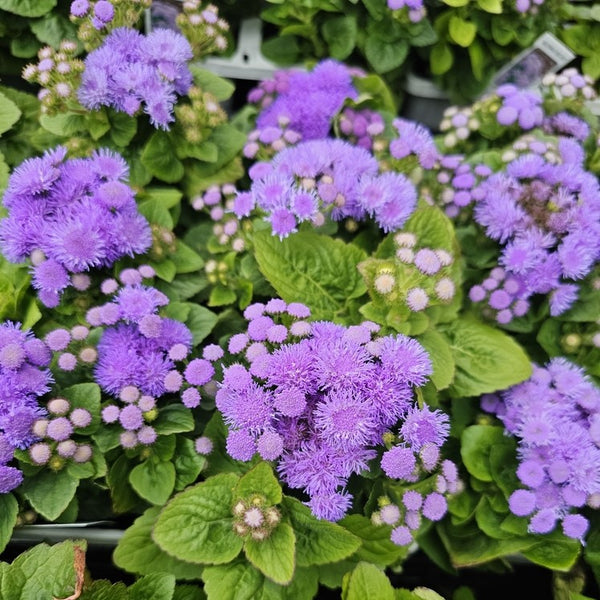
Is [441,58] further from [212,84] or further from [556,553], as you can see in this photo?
[556,553]

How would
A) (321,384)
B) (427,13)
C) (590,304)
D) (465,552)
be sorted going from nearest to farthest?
(321,384), (465,552), (590,304), (427,13)

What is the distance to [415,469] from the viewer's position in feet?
4.58

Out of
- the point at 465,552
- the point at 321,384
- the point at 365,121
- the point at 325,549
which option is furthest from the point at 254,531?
the point at 365,121

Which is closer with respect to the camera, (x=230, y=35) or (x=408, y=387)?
(x=408, y=387)

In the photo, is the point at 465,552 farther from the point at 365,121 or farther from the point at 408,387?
the point at 365,121

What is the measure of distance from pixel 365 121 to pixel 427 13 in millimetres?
863

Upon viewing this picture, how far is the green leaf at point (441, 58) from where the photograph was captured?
261 centimetres

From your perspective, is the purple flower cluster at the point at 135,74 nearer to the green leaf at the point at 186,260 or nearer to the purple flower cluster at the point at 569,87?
the green leaf at the point at 186,260

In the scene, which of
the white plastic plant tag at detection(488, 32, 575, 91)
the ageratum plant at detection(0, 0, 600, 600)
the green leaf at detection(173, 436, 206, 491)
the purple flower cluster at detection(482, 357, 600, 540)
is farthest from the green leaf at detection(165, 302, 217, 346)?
the white plastic plant tag at detection(488, 32, 575, 91)

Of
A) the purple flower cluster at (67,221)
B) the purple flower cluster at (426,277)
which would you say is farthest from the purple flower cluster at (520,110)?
the purple flower cluster at (67,221)

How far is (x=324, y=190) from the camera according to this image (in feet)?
5.69

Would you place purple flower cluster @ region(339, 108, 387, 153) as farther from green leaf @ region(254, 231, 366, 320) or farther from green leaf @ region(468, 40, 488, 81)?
green leaf @ region(468, 40, 488, 81)

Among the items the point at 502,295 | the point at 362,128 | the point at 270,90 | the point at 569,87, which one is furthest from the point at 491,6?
the point at 502,295

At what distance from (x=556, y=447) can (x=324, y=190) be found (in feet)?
3.30
